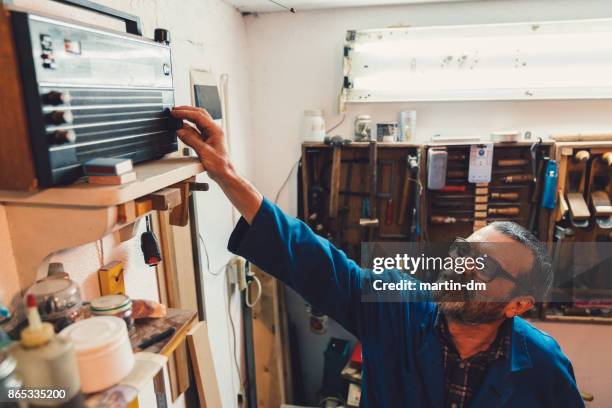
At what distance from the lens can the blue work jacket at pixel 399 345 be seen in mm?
1161

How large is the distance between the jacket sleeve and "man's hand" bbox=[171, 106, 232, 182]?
166 millimetres

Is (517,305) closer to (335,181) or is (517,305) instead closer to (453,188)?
(453,188)

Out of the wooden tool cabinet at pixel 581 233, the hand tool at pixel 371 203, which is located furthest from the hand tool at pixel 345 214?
the wooden tool cabinet at pixel 581 233

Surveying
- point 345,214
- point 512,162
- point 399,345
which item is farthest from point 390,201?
point 399,345

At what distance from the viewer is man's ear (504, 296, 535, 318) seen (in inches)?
48.1

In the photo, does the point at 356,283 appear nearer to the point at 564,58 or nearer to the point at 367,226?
the point at 367,226

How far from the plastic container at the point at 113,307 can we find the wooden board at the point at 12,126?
237mm

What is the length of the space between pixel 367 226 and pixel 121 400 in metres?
1.97

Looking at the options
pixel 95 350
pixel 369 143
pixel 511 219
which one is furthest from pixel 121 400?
pixel 511 219

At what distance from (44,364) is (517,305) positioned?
1.21 meters

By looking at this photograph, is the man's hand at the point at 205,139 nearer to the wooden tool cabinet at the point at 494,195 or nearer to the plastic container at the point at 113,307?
the plastic container at the point at 113,307

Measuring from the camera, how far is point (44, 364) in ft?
1.54

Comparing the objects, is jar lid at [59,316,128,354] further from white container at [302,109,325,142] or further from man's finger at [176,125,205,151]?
white container at [302,109,325,142]

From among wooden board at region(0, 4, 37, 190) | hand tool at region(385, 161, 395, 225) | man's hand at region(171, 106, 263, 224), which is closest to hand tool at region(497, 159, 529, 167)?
hand tool at region(385, 161, 395, 225)
